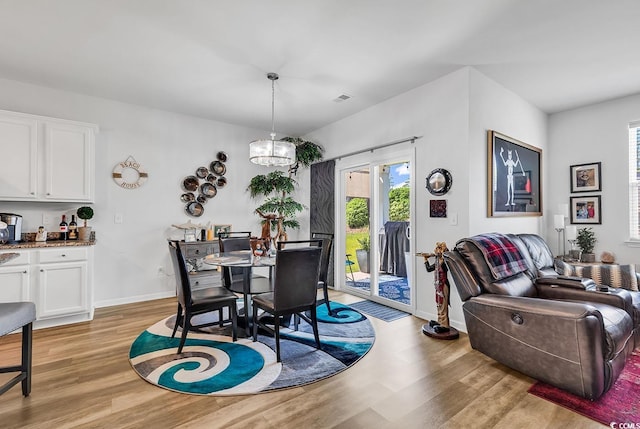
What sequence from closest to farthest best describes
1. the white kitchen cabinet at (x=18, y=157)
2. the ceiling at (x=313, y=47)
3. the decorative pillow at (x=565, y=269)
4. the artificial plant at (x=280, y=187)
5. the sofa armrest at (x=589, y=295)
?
the ceiling at (x=313, y=47) < the sofa armrest at (x=589, y=295) < the decorative pillow at (x=565, y=269) < the white kitchen cabinet at (x=18, y=157) < the artificial plant at (x=280, y=187)

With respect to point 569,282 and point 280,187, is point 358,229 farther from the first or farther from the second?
point 569,282

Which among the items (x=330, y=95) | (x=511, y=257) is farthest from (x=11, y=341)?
(x=511, y=257)

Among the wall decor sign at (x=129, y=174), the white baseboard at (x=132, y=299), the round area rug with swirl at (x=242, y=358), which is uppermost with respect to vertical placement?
the wall decor sign at (x=129, y=174)

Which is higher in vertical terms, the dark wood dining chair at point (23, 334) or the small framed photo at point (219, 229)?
the small framed photo at point (219, 229)

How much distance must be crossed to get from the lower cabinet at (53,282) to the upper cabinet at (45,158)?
715 millimetres

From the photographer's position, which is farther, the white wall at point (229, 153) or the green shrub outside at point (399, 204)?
the green shrub outside at point (399, 204)

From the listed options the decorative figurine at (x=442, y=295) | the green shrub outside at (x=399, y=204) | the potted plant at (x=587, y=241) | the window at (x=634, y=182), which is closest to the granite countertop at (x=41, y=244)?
the green shrub outside at (x=399, y=204)

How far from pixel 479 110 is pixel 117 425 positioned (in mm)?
4063

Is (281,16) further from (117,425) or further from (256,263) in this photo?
(117,425)

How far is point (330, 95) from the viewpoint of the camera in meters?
3.95

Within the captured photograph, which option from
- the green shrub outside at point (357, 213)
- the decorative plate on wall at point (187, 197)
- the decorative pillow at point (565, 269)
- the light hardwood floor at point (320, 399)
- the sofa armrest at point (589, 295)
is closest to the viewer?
the light hardwood floor at point (320, 399)

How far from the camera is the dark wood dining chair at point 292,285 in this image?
249cm

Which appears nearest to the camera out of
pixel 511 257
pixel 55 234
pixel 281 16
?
pixel 281 16

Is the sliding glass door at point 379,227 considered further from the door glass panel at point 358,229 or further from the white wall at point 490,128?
the white wall at point 490,128
